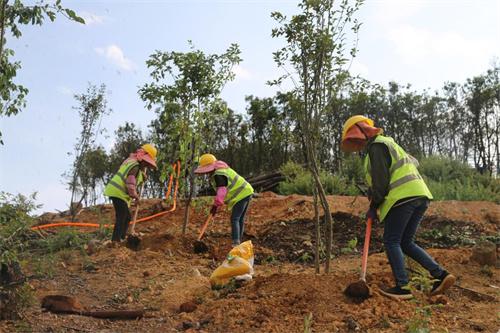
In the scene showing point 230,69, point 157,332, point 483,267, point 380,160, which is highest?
point 230,69

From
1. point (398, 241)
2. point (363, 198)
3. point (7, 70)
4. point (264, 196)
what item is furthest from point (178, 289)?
point (264, 196)

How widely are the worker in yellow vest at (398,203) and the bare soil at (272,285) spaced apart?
0.24m

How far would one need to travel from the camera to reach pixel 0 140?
22.5 ft

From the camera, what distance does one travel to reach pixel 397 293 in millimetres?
4551

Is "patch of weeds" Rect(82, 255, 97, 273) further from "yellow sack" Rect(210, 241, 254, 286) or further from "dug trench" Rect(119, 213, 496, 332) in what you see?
"yellow sack" Rect(210, 241, 254, 286)

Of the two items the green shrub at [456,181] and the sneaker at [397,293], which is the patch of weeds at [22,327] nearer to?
the sneaker at [397,293]

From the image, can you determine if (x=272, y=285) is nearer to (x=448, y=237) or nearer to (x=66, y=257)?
(x=66, y=257)

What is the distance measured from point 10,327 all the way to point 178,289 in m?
1.99

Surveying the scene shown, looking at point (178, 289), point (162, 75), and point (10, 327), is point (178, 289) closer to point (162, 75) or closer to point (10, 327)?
point (10, 327)

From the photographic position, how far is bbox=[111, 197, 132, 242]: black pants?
8133mm

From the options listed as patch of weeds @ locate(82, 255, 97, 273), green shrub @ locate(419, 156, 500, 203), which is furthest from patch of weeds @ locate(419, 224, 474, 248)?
patch of weeds @ locate(82, 255, 97, 273)

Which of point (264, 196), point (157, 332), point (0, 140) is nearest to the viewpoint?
point (157, 332)

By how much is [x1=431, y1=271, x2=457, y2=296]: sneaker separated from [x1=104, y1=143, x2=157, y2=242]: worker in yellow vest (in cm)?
481

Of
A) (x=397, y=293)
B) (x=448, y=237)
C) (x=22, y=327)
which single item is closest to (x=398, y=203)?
(x=397, y=293)
